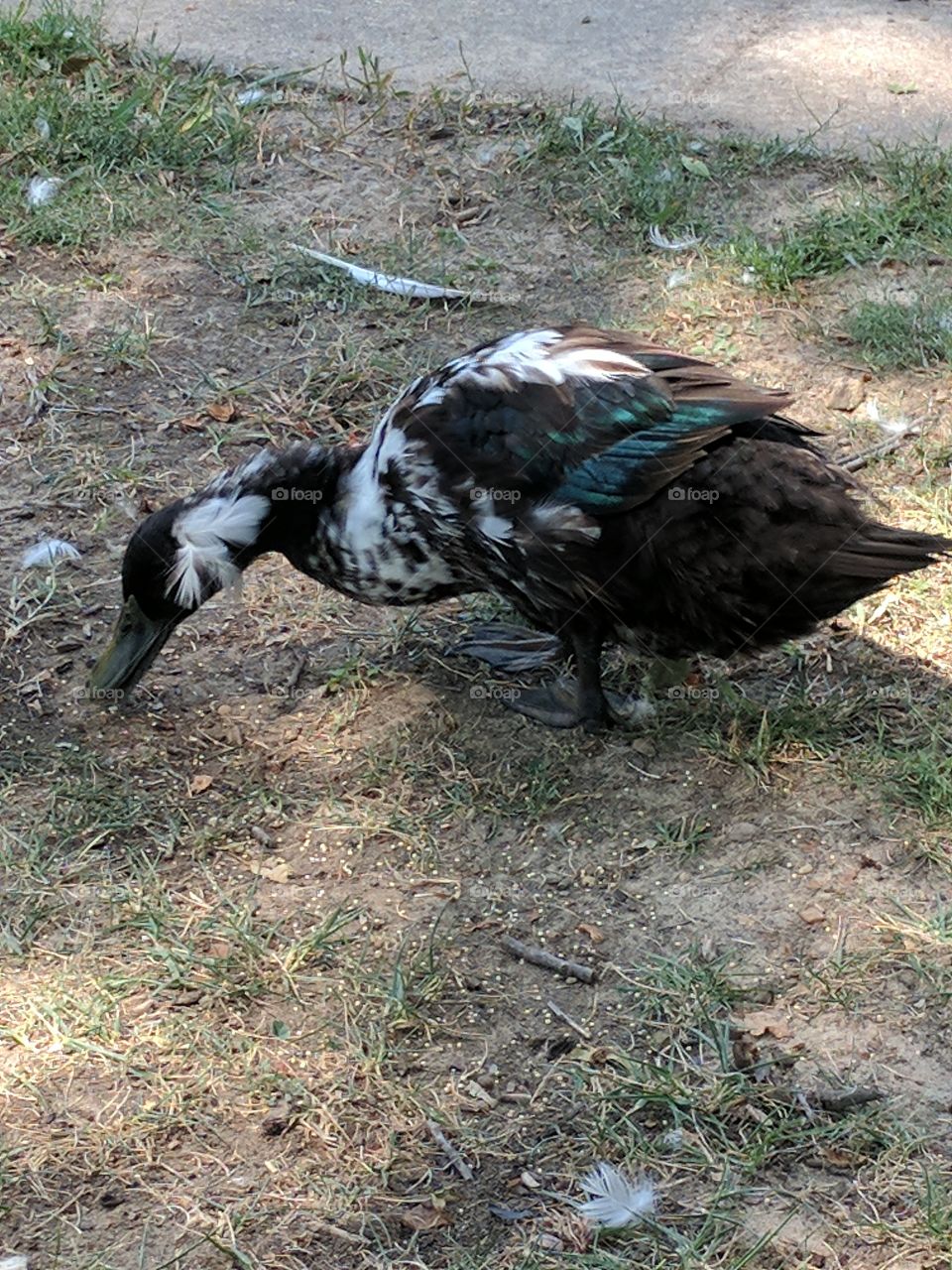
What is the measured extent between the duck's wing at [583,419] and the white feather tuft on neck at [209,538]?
1.41 ft

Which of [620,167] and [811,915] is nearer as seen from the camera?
[811,915]

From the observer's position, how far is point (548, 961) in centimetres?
337

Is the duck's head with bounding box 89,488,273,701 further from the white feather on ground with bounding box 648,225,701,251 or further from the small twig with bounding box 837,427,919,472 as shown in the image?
the white feather on ground with bounding box 648,225,701,251

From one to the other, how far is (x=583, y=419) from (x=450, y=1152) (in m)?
1.59

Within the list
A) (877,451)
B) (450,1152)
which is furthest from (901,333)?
(450,1152)

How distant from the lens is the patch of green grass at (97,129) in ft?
18.6

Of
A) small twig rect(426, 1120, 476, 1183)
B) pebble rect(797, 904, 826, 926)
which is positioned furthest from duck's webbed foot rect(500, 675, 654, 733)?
small twig rect(426, 1120, 476, 1183)

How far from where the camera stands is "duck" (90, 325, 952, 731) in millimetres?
3682

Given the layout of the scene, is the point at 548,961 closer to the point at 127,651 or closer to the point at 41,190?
the point at 127,651

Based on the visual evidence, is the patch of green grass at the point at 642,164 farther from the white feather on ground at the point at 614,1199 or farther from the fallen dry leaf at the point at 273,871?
the white feather on ground at the point at 614,1199

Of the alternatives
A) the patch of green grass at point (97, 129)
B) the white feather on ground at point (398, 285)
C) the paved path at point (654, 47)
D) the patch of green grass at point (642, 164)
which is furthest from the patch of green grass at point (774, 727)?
the patch of green grass at point (97, 129)

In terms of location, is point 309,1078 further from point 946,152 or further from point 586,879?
point 946,152

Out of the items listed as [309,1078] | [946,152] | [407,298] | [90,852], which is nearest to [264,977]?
[309,1078]

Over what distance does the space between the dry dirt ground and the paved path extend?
4.04ft
